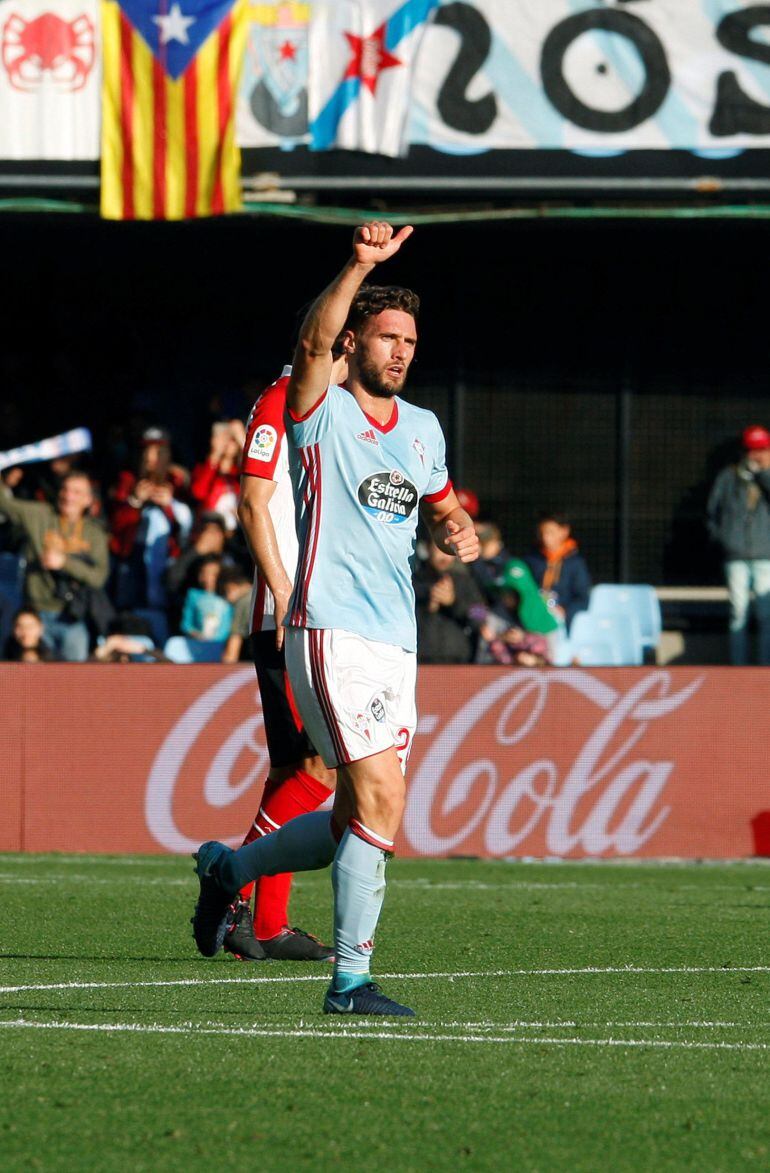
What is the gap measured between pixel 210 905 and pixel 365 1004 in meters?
1.18

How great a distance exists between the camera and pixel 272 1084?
5164mm

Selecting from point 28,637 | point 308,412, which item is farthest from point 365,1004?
→ point 28,637

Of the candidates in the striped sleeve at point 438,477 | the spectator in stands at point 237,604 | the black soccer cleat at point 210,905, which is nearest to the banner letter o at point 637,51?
the spectator in stands at point 237,604

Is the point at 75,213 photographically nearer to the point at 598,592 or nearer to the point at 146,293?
the point at 146,293

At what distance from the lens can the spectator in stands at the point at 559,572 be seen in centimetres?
1661

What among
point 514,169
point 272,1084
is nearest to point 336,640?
point 272,1084

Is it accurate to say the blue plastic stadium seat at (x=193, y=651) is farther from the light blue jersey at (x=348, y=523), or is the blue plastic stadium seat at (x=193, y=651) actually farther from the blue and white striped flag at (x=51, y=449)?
the light blue jersey at (x=348, y=523)

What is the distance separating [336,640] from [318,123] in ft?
34.2

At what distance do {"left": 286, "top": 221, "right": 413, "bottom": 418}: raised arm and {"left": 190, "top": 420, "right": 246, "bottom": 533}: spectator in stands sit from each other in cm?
1064

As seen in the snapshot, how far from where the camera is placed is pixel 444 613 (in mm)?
15273

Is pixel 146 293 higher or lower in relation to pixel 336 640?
higher

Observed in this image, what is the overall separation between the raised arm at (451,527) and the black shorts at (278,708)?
4.22 ft

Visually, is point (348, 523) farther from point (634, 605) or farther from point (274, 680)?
point (634, 605)

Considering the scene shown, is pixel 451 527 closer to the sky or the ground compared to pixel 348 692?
closer to the sky
